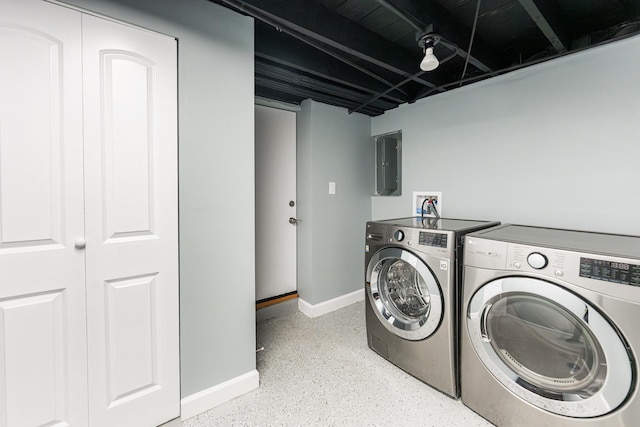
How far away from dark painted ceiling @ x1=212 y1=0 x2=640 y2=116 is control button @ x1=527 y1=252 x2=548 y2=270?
118 cm

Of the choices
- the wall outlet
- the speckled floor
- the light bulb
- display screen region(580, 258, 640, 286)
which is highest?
the light bulb

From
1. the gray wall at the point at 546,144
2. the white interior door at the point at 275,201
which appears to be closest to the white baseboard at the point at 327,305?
the white interior door at the point at 275,201

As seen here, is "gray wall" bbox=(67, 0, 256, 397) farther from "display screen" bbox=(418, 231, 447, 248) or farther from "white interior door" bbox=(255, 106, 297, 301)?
"display screen" bbox=(418, 231, 447, 248)

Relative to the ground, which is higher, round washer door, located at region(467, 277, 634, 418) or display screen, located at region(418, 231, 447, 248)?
display screen, located at region(418, 231, 447, 248)

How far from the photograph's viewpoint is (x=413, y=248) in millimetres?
1610

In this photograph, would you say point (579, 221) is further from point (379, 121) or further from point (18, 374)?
point (18, 374)

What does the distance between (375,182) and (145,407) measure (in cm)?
260

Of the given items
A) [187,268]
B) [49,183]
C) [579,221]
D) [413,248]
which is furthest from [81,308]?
[579,221]

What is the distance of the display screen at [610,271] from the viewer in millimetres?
950

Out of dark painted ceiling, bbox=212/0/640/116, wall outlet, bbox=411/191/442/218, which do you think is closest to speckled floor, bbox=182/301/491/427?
wall outlet, bbox=411/191/442/218

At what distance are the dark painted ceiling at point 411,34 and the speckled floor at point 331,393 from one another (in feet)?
6.77

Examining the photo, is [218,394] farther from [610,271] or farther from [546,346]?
[610,271]

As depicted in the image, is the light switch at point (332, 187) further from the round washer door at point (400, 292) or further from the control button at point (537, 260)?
the control button at point (537, 260)

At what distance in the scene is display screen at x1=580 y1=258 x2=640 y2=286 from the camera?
0.95 meters
